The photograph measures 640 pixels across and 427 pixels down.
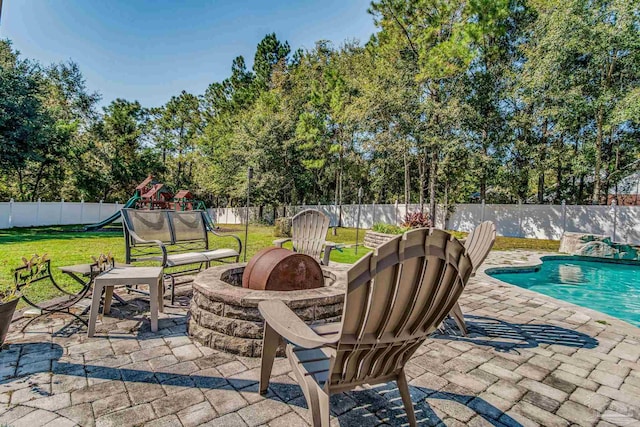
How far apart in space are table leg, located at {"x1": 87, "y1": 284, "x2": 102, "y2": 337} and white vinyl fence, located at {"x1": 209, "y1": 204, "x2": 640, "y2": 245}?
14830 millimetres

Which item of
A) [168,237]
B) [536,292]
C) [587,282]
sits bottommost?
[587,282]

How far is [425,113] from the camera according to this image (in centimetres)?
1370

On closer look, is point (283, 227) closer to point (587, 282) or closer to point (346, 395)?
point (587, 282)

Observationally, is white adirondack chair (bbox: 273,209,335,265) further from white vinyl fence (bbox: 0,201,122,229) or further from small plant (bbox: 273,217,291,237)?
white vinyl fence (bbox: 0,201,122,229)

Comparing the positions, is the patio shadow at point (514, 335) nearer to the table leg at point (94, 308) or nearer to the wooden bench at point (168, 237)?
the wooden bench at point (168, 237)

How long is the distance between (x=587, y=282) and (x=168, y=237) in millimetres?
8739

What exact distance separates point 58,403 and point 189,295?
2.28 m

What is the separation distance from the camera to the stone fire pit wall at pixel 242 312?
8.04 ft

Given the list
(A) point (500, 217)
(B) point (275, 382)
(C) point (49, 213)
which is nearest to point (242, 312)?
(B) point (275, 382)

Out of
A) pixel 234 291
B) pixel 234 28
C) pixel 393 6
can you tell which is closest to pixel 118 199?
pixel 234 28

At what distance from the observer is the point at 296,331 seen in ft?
4.91

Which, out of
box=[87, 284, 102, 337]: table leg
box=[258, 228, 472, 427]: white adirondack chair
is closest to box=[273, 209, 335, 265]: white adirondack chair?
box=[87, 284, 102, 337]: table leg

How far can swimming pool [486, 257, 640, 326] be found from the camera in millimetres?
5734

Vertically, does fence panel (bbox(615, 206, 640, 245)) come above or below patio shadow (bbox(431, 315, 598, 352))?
above
